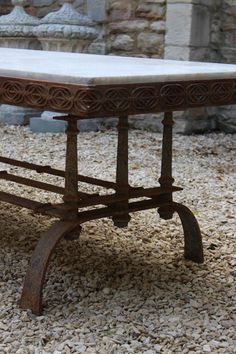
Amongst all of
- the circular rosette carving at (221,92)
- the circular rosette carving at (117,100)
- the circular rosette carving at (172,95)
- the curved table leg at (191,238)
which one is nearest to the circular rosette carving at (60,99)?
the circular rosette carving at (117,100)

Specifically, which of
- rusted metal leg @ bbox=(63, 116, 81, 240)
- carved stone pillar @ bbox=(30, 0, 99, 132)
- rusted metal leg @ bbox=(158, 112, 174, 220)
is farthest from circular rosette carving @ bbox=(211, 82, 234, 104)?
carved stone pillar @ bbox=(30, 0, 99, 132)

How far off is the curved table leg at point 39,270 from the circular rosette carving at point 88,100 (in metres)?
0.61

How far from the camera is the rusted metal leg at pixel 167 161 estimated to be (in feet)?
10.2

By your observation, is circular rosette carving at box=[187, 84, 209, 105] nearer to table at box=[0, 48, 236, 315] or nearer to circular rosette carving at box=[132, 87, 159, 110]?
table at box=[0, 48, 236, 315]

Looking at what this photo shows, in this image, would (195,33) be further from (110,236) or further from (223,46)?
(110,236)

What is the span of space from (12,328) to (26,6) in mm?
5907

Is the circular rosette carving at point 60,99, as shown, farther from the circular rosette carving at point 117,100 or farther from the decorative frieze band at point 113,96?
the circular rosette carving at point 117,100

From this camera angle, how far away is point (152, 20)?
23.1ft

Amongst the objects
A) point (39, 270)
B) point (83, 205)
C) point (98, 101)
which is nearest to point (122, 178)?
point (83, 205)

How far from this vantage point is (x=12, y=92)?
250 centimetres

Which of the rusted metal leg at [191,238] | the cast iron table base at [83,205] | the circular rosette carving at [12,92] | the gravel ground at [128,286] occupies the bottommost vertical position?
the gravel ground at [128,286]

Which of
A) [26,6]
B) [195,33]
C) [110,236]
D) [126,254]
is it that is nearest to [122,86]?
[126,254]

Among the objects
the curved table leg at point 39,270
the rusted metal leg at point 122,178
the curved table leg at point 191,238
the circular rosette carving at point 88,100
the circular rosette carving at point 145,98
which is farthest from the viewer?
the curved table leg at point 191,238

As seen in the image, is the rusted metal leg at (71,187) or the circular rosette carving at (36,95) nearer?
the circular rosette carving at (36,95)
